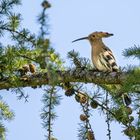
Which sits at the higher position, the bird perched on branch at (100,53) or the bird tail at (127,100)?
the bird perched on branch at (100,53)

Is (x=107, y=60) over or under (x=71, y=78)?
over

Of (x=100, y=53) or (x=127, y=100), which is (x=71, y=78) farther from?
(x=100, y=53)

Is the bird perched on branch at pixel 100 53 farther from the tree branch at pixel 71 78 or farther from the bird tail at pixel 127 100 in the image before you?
the bird tail at pixel 127 100

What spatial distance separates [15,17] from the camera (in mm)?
3641

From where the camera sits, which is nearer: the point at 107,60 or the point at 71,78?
the point at 71,78

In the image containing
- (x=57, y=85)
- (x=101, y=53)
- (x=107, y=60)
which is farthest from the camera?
(x=101, y=53)

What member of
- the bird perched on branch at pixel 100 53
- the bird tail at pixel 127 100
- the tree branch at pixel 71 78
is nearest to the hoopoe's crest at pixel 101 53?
the bird perched on branch at pixel 100 53

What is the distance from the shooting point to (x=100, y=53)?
4.95m

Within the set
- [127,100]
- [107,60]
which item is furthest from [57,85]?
[107,60]

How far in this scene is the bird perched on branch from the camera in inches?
173

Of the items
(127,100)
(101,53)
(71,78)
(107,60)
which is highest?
(101,53)

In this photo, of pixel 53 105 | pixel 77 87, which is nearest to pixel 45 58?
pixel 53 105

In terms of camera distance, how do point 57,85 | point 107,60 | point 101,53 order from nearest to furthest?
1. point 57,85
2. point 107,60
3. point 101,53

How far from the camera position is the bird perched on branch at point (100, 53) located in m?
4.41
